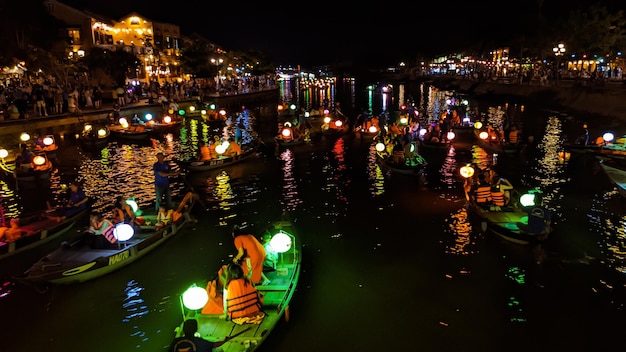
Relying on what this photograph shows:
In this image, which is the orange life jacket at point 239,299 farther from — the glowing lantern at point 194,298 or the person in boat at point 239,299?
the glowing lantern at point 194,298

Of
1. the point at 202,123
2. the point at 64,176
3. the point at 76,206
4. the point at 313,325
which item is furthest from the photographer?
the point at 202,123

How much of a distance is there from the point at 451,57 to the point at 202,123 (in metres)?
117

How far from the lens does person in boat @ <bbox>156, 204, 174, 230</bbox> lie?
14402mm

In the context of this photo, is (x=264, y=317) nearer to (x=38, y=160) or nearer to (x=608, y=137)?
(x=38, y=160)

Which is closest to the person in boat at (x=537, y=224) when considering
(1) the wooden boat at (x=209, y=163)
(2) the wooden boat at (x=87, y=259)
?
(2) the wooden boat at (x=87, y=259)

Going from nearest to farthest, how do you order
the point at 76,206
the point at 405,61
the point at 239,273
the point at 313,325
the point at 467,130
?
1. the point at 239,273
2. the point at 313,325
3. the point at 76,206
4. the point at 467,130
5. the point at 405,61

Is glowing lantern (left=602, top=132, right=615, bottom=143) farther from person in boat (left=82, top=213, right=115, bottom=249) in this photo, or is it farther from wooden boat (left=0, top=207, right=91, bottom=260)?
wooden boat (left=0, top=207, right=91, bottom=260)

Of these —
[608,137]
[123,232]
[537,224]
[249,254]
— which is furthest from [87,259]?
[608,137]

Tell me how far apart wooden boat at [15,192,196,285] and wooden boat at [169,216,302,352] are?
3.07m

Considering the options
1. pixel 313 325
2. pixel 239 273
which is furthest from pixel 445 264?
pixel 239 273

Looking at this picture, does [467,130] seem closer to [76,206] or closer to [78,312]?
[76,206]

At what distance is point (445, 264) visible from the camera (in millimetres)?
13234

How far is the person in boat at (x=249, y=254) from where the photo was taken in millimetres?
10062

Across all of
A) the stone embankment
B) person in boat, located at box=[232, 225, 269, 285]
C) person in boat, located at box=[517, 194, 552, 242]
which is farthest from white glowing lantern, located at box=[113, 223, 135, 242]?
the stone embankment
